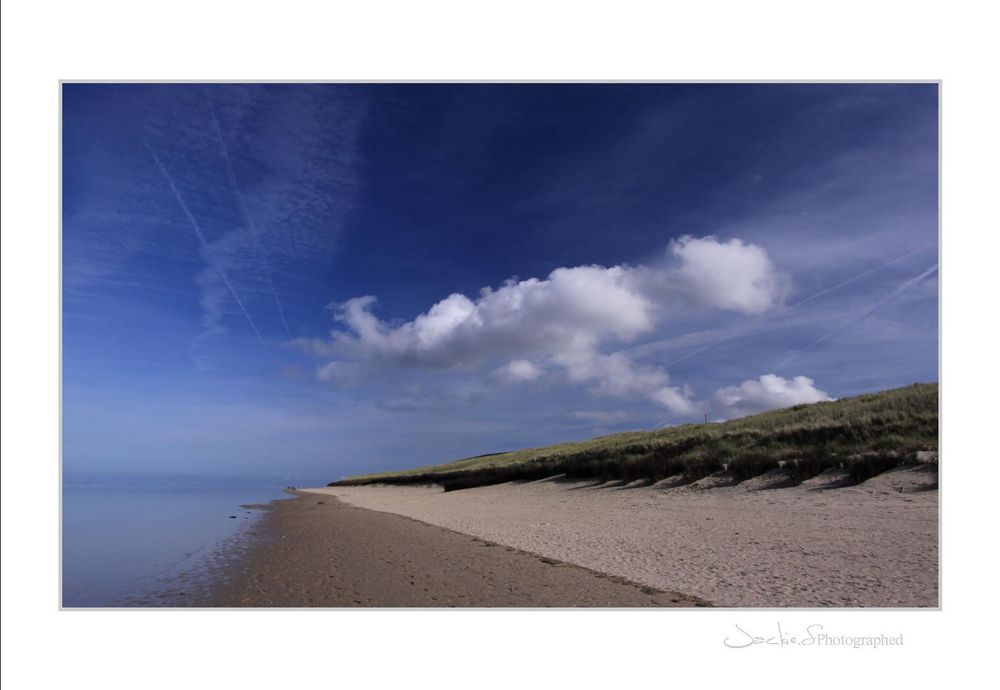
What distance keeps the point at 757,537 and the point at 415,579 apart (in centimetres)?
726

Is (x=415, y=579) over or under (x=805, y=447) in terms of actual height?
under

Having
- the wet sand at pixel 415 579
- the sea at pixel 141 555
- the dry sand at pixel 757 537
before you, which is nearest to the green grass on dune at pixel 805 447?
the dry sand at pixel 757 537

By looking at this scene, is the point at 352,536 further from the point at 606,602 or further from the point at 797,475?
the point at 797,475

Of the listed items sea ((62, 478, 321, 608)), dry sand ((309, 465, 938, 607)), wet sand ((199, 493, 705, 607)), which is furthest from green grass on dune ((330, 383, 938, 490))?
sea ((62, 478, 321, 608))

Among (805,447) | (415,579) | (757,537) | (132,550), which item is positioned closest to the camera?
(415,579)

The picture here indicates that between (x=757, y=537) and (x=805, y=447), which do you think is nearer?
(x=757, y=537)

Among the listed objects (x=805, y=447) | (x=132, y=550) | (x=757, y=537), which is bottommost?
(x=132, y=550)

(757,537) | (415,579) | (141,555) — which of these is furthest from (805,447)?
(141,555)

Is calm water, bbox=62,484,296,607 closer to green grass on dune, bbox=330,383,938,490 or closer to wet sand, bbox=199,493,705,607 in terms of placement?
wet sand, bbox=199,493,705,607

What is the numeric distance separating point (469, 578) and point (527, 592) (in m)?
1.33

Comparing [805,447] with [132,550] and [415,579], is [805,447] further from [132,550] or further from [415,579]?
[132,550]

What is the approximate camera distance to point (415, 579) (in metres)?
9.08

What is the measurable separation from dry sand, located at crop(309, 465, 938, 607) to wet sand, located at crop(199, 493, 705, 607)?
1.63 ft

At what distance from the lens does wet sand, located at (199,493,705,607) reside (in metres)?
7.82
